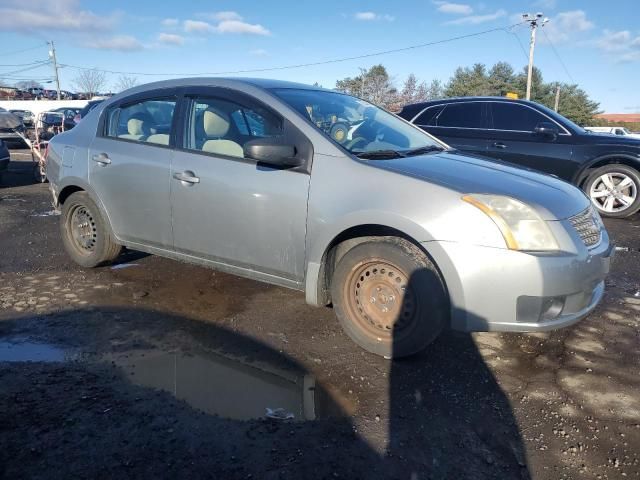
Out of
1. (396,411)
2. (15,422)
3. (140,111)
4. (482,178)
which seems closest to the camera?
(15,422)

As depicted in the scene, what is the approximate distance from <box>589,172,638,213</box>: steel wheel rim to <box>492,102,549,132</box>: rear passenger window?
1.27 meters

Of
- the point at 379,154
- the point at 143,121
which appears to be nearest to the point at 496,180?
the point at 379,154

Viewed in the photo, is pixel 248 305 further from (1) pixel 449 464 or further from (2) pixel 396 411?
(1) pixel 449 464

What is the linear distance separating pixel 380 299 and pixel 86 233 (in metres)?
3.12

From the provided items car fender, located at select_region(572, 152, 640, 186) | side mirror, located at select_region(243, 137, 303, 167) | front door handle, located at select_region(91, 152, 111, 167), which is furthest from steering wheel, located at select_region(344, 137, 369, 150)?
car fender, located at select_region(572, 152, 640, 186)

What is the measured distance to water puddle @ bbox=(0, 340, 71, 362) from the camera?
10.2 feet

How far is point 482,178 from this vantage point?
313 cm

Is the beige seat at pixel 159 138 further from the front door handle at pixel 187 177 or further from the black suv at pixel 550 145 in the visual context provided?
the black suv at pixel 550 145

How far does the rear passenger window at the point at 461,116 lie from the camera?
26.9ft

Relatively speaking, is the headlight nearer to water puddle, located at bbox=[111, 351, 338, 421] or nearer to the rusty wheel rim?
the rusty wheel rim

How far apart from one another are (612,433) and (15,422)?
9.69ft

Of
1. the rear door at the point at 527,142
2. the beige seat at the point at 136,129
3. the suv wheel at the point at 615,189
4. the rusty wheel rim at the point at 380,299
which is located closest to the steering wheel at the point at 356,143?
the rusty wheel rim at the point at 380,299

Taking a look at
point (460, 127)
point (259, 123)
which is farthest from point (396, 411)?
point (460, 127)

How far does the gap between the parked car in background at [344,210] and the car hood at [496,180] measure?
16 millimetres
